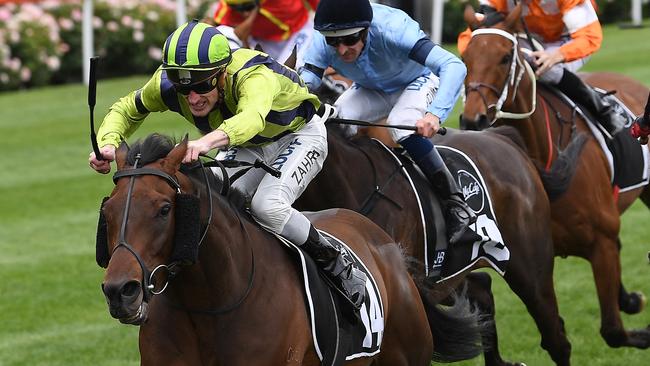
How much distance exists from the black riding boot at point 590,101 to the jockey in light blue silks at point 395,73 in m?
1.41

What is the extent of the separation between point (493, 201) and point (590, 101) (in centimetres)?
133

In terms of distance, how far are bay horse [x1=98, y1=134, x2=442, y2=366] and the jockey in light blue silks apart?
4.55 feet

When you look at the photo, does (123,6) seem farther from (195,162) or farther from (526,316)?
(195,162)

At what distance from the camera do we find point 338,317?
4.88 metres

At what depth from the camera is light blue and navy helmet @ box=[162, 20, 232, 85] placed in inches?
181

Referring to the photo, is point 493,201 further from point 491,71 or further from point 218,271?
point 218,271

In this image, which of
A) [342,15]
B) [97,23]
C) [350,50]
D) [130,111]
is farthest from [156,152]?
[97,23]

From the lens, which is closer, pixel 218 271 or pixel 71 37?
pixel 218 271

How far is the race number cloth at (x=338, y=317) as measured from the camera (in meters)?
4.73

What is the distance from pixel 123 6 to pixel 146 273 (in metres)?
17.1

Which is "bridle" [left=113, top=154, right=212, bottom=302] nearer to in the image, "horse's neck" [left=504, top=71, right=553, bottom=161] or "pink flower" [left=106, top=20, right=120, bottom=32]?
"horse's neck" [left=504, top=71, right=553, bottom=161]

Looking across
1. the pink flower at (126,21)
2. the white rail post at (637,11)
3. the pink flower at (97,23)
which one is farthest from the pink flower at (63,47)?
the white rail post at (637,11)

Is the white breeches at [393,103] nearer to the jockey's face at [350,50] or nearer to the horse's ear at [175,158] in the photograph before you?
the jockey's face at [350,50]

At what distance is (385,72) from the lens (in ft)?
21.2
